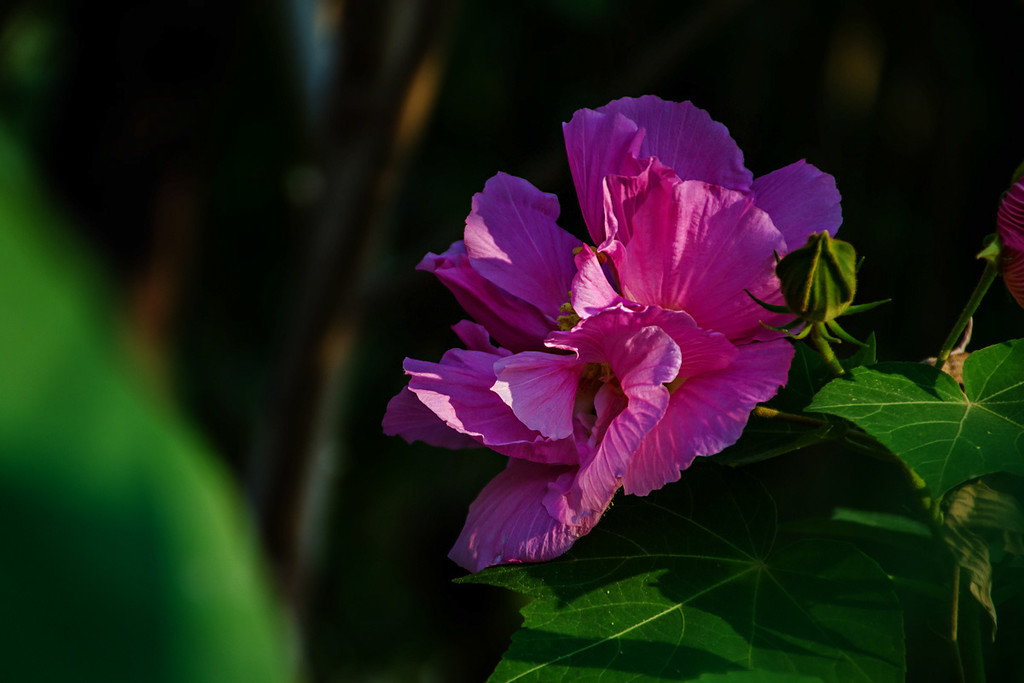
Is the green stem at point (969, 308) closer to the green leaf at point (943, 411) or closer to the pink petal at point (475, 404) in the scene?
the green leaf at point (943, 411)

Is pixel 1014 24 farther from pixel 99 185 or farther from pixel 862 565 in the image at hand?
pixel 862 565

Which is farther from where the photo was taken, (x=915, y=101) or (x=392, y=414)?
(x=915, y=101)

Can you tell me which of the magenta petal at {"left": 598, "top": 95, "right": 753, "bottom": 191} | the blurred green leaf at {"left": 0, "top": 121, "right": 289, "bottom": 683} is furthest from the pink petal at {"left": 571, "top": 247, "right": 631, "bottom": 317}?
the blurred green leaf at {"left": 0, "top": 121, "right": 289, "bottom": 683}

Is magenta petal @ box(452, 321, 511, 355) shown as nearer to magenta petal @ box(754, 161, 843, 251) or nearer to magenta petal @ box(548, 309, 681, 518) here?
magenta petal @ box(548, 309, 681, 518)

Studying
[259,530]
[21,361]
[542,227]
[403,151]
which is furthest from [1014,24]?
[21,361]

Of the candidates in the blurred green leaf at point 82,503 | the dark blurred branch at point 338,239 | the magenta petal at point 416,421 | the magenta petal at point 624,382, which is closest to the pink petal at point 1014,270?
the magenta petal at point 624,382

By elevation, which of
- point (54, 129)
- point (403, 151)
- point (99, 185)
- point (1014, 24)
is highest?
point (54, 129)
